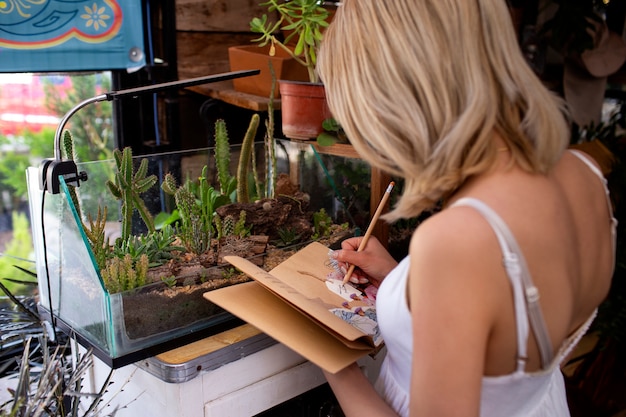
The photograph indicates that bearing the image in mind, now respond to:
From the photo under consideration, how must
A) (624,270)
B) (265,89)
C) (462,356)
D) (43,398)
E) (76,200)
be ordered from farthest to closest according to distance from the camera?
1. (624,270)
2. (265,89)
3. (76,200)
4. (43,398)
5. (462,356)

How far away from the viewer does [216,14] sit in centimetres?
236

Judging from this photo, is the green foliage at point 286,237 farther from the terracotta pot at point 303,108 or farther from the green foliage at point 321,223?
the terracotta pot at point 303,108

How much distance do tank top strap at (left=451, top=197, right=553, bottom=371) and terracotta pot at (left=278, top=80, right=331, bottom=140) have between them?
951 millimetres

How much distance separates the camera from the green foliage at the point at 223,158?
172 cm

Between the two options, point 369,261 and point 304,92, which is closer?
point 369,261

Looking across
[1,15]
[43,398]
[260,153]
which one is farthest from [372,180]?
[1,15]

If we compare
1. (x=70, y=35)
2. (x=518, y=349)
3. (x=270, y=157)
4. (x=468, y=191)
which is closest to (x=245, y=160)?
(x=270, y=157)

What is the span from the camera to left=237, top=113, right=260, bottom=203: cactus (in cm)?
175

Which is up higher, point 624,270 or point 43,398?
point 43,398

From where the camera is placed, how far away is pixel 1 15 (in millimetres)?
1757

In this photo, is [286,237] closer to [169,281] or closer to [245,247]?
Answer: [245,247]

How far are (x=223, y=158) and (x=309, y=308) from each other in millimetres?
747

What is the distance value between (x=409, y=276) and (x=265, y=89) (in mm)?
A: 1349

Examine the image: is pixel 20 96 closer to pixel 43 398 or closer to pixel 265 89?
pixel 265 89
